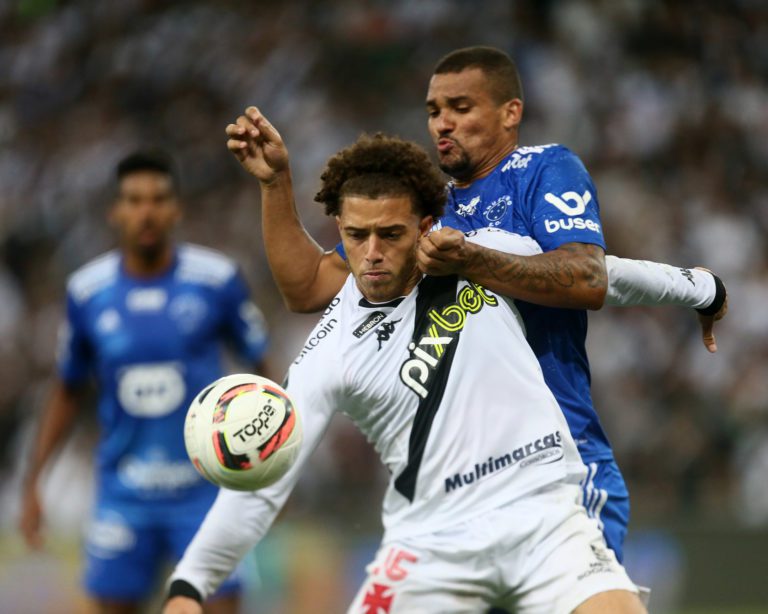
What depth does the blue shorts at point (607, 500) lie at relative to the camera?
474 centimetres

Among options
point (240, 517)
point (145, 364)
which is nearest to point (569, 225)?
point (240, 517)

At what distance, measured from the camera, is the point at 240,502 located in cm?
465

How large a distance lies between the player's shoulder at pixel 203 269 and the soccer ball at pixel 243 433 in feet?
10.3

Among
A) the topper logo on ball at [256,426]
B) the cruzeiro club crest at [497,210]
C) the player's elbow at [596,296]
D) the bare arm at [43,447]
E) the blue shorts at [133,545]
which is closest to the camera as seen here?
→ the topper logo on ball at [256,426]

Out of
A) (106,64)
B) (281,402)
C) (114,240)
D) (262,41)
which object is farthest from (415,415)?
(106,64)

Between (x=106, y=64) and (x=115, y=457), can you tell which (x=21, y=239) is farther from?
(x=115, y=457)

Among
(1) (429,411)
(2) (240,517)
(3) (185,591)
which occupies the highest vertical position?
(1) (429,411)

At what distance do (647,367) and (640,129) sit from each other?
8.69 feet

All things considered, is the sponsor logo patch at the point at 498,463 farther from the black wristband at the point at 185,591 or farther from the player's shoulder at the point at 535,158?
the player's shoulder at the point at 535,158

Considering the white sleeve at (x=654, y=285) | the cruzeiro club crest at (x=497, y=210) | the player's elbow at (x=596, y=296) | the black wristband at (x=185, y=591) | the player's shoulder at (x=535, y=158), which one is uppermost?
the player's shoulder at (x=535, y=158)

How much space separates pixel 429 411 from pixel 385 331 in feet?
1.03

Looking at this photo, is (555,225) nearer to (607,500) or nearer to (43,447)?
(607,500)

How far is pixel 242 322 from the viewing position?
7559mm

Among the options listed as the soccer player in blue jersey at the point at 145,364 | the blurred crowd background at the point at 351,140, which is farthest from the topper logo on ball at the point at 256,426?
the blurred crowd background at the point at 351,140
